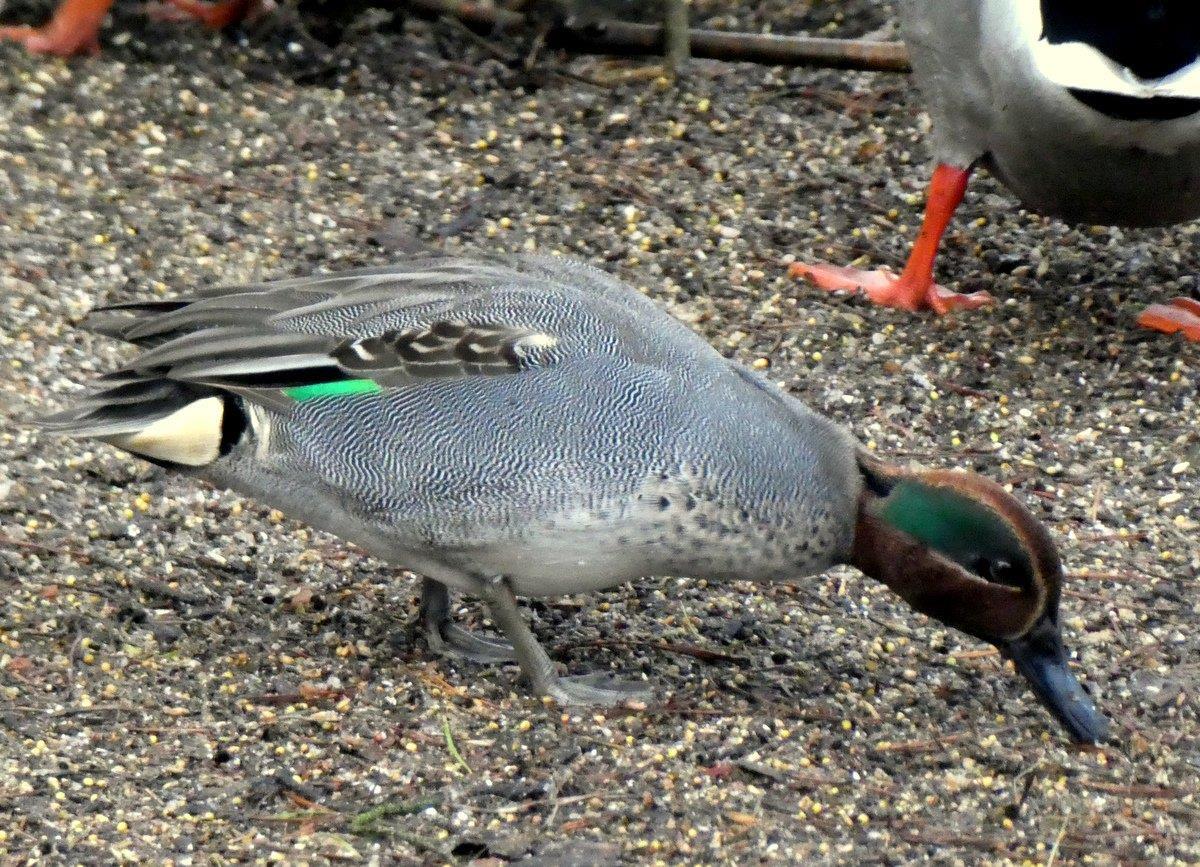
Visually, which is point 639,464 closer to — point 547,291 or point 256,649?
point 547,291

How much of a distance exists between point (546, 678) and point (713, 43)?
356 centimetres

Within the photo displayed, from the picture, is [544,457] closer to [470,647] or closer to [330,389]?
[330,389]

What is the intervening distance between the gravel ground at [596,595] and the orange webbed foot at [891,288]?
0.19 feet

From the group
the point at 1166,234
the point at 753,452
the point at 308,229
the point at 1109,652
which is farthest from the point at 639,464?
the point at 1166,234

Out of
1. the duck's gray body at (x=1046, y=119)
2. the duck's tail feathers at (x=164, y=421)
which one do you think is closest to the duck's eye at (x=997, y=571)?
the duck's tail feathers at (x=164, y=421)

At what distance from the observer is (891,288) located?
5.49 meters

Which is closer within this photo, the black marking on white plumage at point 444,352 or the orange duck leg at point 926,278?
the black marking on white plumage at point 444,352

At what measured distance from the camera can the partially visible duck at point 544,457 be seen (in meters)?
3.54

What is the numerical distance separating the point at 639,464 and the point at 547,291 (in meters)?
0.50

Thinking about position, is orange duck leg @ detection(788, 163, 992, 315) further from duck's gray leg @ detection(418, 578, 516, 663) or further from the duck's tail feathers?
the duck's tail feathers

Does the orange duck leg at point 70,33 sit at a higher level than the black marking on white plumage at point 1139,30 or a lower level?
lower

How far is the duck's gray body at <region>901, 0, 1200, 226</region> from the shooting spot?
4820mm

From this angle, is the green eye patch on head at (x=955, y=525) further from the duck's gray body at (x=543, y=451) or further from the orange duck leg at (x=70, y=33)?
the orange duck leg at (x=70, y=33)

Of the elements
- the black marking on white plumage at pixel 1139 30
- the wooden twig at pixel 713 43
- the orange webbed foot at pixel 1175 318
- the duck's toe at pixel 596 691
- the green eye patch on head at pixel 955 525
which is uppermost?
the black marking on white plumage at pixel 1139 30
